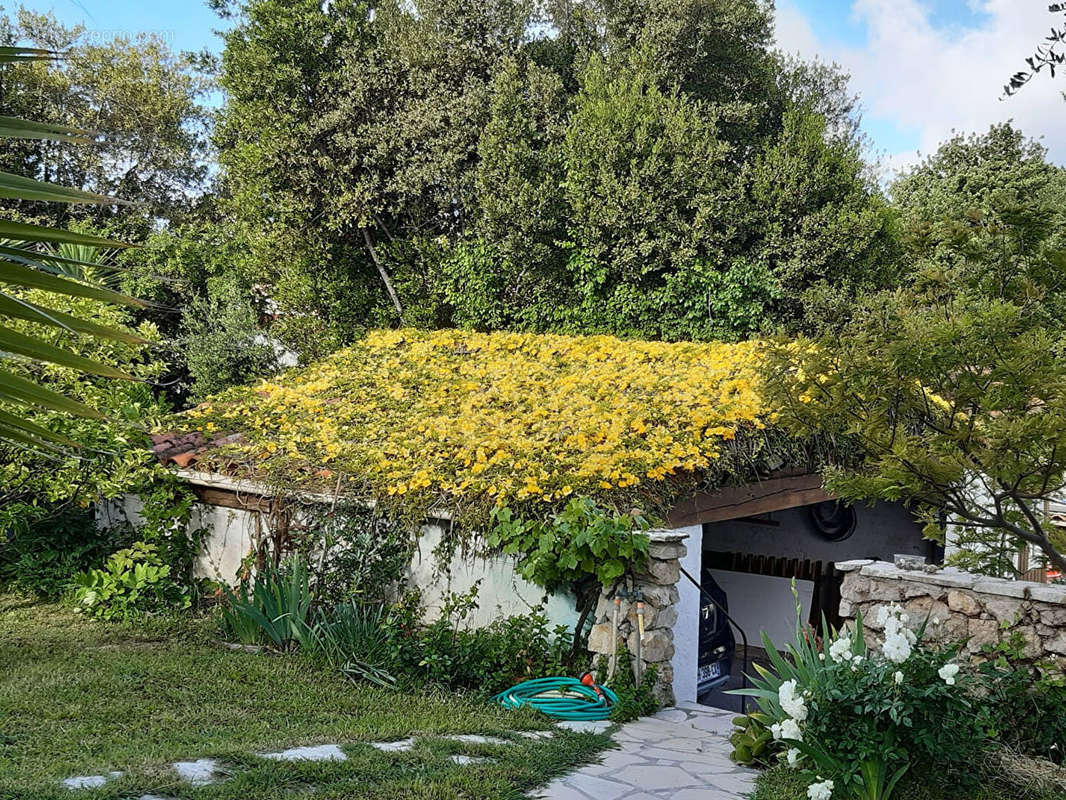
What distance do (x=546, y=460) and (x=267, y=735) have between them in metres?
3.13

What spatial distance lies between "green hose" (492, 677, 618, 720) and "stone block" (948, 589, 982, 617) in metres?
2.42

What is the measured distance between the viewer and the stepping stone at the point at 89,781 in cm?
406

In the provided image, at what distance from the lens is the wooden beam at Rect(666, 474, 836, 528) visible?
294 inches

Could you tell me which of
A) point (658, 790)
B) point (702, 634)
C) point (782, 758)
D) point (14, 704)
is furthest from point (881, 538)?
point (14, 704)

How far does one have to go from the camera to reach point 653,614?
6598mm

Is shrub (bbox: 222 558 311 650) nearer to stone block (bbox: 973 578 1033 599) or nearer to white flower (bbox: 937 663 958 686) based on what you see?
white flower (bbox: 937 663 958 686)

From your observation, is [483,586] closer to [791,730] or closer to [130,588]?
[791,730]

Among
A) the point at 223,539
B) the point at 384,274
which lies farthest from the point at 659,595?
the point at 384,274

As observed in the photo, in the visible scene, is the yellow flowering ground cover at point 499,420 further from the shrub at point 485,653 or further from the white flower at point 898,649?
the white flower at point 898,649

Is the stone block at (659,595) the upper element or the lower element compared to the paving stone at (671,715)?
upper

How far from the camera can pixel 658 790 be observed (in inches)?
187

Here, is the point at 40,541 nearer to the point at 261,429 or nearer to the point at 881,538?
the point at 261,429

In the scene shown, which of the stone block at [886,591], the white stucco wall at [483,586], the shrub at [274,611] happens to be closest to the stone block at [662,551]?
the white stucco wall at [483,586]

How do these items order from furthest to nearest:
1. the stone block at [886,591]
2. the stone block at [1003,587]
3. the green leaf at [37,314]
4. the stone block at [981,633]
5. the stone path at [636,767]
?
the stone block at [886,591] → the stone block at [981,633] → the stone block at [1003,587] → the stone path at [636,767] → the green leaf at [37,314]
